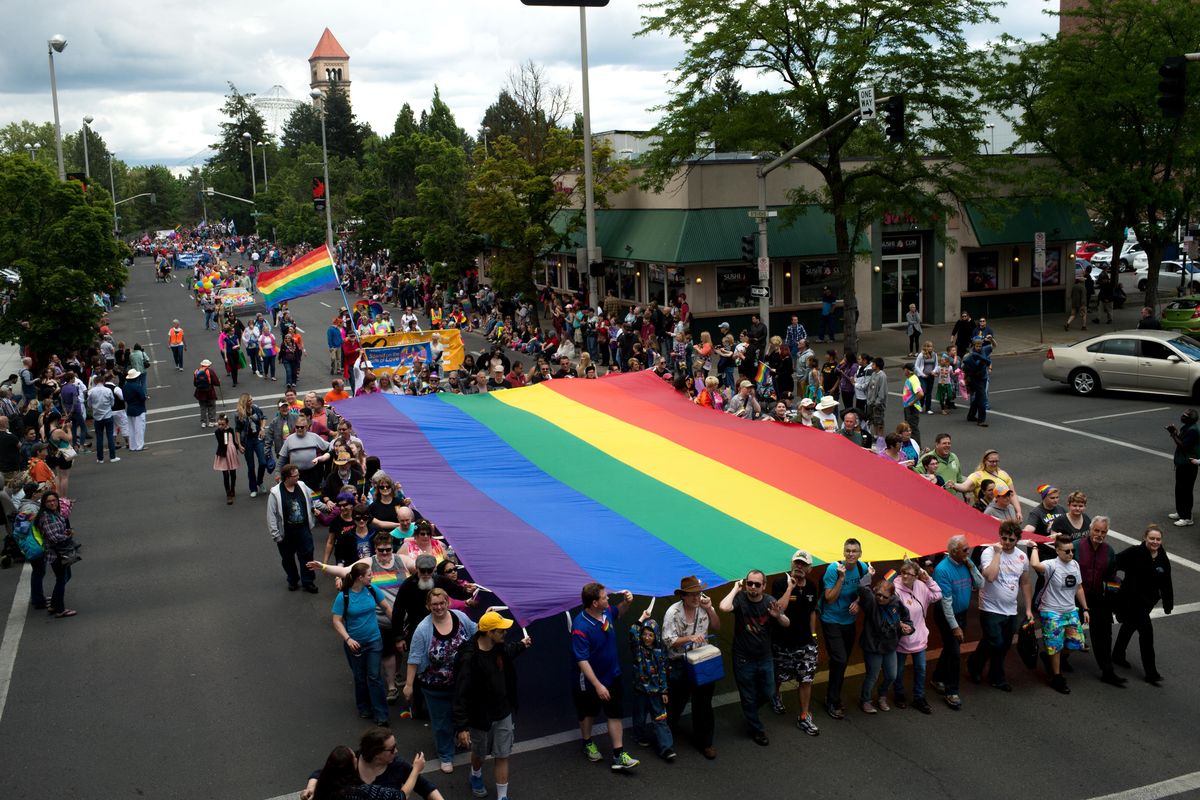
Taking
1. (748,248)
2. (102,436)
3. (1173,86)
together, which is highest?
(1173,86)

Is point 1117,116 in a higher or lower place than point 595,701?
higher

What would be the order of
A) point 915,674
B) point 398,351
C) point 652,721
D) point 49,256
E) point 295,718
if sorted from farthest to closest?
point 49,256 → point 398,351 → point 915,674 → point 295,718 → point 652,721

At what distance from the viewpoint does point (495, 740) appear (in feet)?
26.9

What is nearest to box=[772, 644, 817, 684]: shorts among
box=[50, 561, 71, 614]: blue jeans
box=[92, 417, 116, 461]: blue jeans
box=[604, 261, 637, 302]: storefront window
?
box=[50, 561, 71, 614]: blue jeans

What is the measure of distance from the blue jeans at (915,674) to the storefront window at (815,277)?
2524 centimetres

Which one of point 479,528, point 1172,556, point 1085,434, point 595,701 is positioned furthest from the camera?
point 1085,434

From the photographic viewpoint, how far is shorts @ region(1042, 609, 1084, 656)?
10.1 m

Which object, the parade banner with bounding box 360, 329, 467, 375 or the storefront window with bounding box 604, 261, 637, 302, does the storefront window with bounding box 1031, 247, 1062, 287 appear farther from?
the parade banner with bounding box 360, 329, 467, 375

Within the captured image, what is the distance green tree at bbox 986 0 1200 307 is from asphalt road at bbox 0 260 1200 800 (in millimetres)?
20806

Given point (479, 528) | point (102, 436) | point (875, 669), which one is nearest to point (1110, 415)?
point (875, 669)

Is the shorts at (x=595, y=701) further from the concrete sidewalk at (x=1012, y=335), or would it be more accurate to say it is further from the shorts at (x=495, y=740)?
the concrete sidewalk at (x=1012, y=335)

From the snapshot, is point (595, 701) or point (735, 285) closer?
point (595, 701)

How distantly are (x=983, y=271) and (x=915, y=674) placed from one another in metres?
30.3

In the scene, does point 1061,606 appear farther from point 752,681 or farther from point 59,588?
point 59,588
